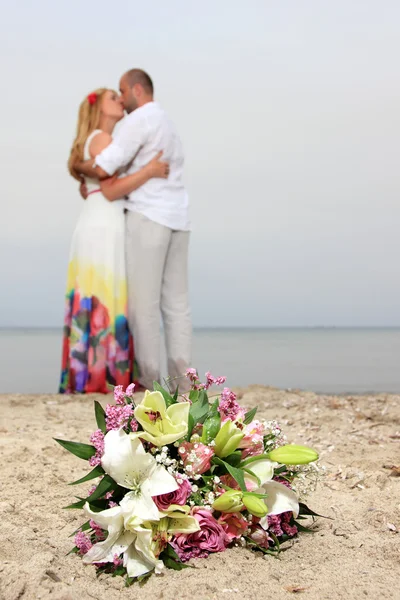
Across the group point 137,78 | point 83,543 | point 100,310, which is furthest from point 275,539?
point 137,78

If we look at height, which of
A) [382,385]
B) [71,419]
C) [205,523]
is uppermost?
[205,523]

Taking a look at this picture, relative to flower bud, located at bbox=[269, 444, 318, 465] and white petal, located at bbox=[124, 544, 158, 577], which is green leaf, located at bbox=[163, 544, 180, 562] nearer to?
white petal, located at bbox=[124, 544, 158, 577]

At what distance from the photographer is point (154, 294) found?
5359 mm

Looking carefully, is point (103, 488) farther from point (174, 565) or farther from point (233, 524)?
point (233, 524)

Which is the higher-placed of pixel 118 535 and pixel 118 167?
pixel 118 167

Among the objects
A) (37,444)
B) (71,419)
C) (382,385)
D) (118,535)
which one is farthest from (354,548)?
(382,385)

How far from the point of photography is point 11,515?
2.32 metres

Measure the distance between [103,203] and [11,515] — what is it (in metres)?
3.51

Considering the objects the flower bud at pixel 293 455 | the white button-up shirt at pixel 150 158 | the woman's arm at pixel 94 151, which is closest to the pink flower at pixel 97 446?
the flower bud at pixel 293 455

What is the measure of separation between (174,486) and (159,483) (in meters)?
0.04

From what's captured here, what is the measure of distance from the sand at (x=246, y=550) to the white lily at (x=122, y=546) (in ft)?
0.14

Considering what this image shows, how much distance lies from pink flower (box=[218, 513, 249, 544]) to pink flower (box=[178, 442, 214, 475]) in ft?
0.46

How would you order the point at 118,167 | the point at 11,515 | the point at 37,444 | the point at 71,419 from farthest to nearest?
the point at 118,167, the point at 71,419, the point at 37,444, the point at 11,515

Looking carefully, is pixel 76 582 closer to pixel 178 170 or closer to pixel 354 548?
pixel 354 548
